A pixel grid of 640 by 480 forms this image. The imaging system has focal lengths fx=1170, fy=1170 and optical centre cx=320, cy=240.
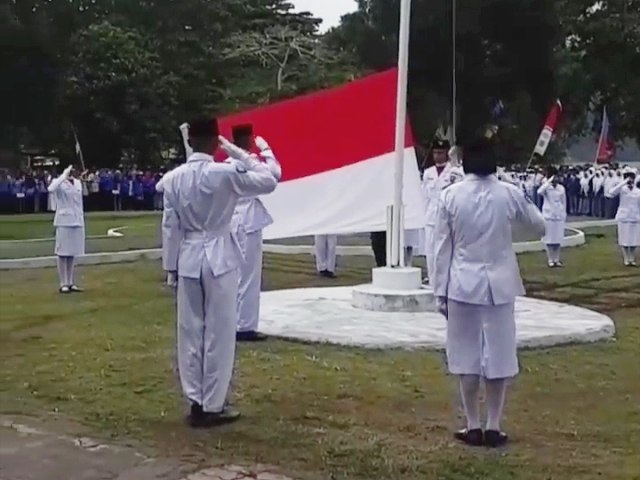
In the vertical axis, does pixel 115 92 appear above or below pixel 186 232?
above

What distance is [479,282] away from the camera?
22.8 feet

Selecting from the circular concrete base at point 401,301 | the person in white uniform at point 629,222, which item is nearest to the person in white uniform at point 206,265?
the circular concrete base at point 401,301

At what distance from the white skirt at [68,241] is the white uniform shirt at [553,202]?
313 inches

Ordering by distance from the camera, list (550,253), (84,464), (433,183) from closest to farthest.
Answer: (84,464)
(433,183)
(550,253)

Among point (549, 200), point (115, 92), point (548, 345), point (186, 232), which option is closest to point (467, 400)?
point (186, 232)

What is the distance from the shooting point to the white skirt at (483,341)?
22.8ft

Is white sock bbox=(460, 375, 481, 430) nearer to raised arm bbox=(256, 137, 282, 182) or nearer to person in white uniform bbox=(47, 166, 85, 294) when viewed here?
raised arm bbox=(256, 137, 282, 182)

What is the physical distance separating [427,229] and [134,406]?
21.7 feet

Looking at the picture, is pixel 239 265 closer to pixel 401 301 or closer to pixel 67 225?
pixel 401 301

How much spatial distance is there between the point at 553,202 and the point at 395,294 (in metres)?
8.73

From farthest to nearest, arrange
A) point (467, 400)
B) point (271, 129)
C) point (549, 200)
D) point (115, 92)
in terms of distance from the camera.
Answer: point (115, 92) → point (549, 200) → point (271, 129) → point (467, 400)

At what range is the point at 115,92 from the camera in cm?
4297

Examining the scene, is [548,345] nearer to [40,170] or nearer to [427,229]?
[427,229]

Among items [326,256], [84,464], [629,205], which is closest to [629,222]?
[629,205]
